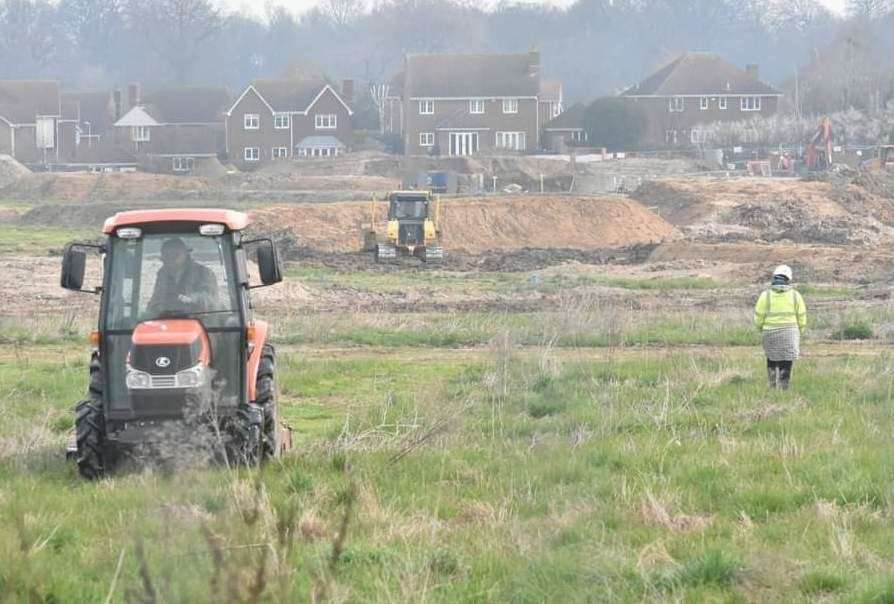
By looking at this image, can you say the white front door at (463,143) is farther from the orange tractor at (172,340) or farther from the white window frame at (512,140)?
the orange tractor at (172,340)

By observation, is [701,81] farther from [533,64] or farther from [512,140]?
[512,140]

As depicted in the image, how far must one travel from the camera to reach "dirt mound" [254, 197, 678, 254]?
2079 inches

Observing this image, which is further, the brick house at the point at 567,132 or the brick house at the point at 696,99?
the brick house at the point at 696,99

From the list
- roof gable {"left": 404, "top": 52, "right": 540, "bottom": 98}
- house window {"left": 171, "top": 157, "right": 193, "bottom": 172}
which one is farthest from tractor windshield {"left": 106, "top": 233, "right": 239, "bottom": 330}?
house window {"left": 171, "top": 157, "right": 193, "bottom": 172}

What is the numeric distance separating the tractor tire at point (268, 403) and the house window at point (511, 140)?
85070mm

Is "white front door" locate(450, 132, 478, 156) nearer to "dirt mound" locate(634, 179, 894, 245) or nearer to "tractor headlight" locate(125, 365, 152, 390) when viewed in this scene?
"dirt mound" locate(634, 179, 894, 245)

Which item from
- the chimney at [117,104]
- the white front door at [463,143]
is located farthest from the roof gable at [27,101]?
the white front door at [463,143]

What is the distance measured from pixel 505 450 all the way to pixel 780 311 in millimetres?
5453

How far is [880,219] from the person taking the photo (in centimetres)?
5753

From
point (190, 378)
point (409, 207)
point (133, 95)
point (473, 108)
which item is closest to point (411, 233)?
point (409, 207)

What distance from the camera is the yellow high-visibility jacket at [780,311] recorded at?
17.3 meters

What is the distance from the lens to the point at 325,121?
336ft

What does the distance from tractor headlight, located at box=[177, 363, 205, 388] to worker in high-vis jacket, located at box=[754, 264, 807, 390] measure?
7.80 meters

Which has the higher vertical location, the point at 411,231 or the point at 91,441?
the point at 411,231
